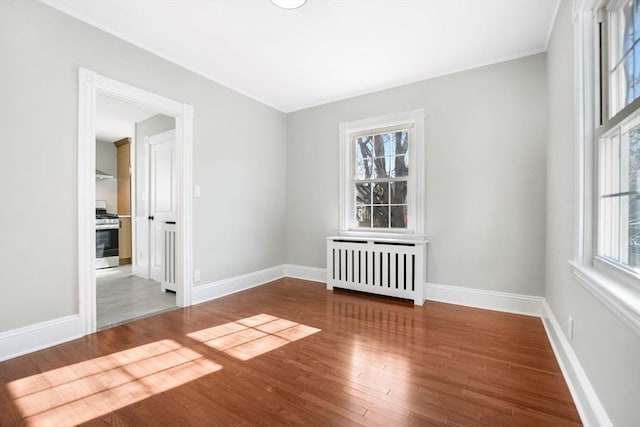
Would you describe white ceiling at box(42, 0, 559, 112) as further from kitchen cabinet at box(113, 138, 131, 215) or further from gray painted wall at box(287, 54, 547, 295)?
kitchen cabinet at box(113, 138, 131, 215)

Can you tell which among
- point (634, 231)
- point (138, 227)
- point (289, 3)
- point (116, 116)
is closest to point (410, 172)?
point (289, 3)

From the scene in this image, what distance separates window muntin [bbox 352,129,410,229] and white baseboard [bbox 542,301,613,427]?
192 centimetres

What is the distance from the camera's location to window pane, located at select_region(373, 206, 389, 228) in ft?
12.7

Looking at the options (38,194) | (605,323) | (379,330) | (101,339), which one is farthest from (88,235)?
(605,323)

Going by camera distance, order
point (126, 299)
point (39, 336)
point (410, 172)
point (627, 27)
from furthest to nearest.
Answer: point (410, 172) < point (126, 299) < point (39, 336) < point (627, 27)

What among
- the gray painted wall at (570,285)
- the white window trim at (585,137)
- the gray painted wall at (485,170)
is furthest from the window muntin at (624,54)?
the gray painted wall at (485,170)

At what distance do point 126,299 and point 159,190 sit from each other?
164cm

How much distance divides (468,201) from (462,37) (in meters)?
1.68

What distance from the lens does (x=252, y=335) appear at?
246cm

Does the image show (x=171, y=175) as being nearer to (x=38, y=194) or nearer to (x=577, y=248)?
(x=38, y=194)

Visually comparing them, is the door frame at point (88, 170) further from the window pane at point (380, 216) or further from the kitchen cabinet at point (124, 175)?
the kitchen cabinet at point (124, 175)

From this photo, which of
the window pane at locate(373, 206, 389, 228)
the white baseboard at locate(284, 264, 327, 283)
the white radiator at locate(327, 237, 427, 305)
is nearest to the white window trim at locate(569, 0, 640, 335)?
the white radiator at locate(327, 237, 427, 305)

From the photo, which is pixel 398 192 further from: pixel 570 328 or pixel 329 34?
pixel 570 328

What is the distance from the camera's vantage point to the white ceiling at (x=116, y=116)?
4.01 metres
